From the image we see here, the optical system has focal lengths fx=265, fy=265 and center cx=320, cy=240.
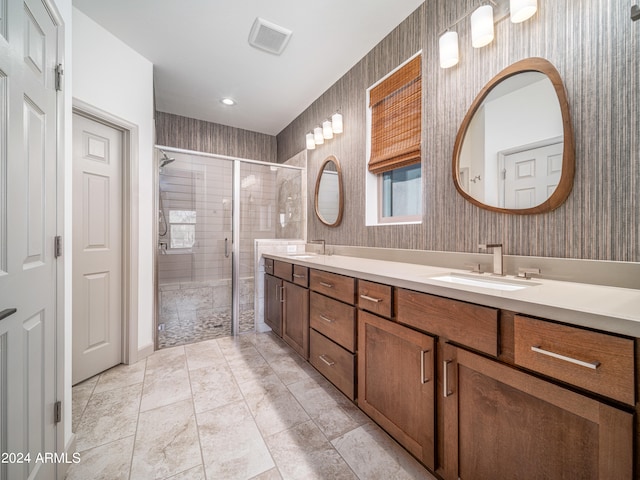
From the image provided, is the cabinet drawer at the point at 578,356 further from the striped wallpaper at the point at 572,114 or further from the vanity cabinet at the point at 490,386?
the striped wallpaper at the point at 572,114

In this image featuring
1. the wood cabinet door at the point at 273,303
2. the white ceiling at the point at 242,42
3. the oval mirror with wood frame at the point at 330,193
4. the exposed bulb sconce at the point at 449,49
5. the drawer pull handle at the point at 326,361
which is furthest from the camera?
the oval mirror with wood frame at the point at 330,193

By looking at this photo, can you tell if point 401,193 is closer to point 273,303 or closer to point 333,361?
point 333,361

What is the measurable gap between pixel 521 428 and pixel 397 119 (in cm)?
189

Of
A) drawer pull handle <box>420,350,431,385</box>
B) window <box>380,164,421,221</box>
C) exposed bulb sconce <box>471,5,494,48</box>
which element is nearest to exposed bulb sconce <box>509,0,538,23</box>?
exposed bulb sconce <box>471,5,494,48</box>

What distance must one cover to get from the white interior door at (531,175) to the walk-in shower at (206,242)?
→ 8.02 ft

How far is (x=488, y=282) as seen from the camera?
4.28 ft

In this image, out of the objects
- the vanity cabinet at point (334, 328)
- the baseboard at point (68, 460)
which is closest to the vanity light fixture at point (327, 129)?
the vanity cabinet at point (334, 328)

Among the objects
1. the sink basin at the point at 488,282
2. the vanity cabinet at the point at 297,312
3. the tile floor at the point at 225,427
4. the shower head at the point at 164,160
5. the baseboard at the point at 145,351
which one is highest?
the shower head at the point at 164,160

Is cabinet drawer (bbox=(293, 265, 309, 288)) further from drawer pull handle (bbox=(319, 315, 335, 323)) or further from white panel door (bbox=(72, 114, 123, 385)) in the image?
white panel door (bbox=(72, 114, 123, 385))

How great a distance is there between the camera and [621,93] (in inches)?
40.2

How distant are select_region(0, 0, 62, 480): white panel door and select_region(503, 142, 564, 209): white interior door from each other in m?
1.99

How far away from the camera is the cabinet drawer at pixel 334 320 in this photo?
1523mm

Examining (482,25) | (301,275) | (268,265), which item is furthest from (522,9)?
(268,265)

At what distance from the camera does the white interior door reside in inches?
47.0
